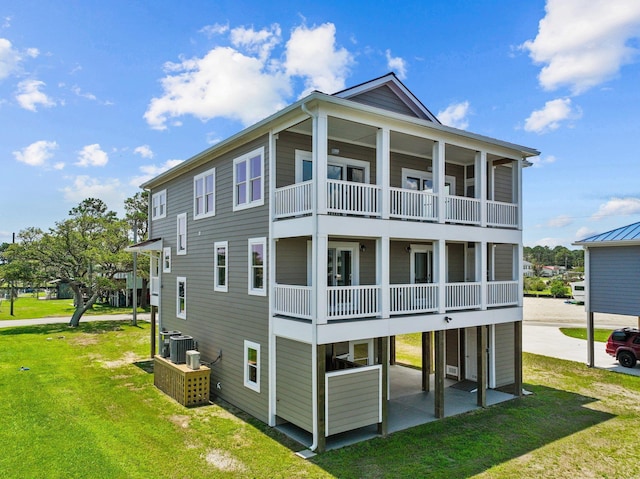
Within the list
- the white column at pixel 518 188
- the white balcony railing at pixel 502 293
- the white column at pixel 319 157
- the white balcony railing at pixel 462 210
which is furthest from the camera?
the white column at pixel 518 188

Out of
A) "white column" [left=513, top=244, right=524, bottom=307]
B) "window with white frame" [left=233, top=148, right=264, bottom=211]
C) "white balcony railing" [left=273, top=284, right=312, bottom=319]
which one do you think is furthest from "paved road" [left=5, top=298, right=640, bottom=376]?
"window with white frame" [left=233, top=148, right=264, bottom=211]

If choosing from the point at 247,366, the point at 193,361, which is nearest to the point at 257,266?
the point at 247,366

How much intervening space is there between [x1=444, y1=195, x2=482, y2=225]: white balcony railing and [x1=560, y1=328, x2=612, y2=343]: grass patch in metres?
16.6

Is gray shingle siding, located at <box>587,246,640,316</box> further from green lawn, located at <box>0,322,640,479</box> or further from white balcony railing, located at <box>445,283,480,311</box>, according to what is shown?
white balcony railing, located at <box>445,283,480,311</box>

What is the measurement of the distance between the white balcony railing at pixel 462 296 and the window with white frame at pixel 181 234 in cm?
1042

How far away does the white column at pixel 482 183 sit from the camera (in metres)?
12.8

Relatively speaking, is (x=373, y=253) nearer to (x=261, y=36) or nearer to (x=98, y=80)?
(x=261, y=36)

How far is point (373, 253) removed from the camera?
1304 centimetres

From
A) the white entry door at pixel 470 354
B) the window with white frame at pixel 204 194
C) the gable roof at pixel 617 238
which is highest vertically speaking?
the window with white frame at pixel 204 194

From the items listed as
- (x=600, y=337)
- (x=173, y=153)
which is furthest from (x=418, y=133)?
(x=600, y=337)

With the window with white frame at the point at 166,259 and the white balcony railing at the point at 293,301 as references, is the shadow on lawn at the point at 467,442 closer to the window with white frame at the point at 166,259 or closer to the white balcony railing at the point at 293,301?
the white balcony railing at the point at 293,301

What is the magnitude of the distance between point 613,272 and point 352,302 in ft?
42.6

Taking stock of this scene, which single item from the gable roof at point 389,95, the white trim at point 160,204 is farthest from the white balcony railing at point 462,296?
the white trim at point 160,204

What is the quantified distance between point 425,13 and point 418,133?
23.2 feet
